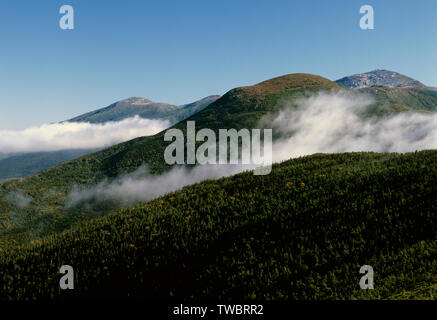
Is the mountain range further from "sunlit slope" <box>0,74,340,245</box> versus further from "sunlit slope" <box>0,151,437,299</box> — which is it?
"sunlit slope" <box>0,74,340,245</box>

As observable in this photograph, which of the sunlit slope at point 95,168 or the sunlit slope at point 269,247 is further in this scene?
the sunlit slope at point 95,168

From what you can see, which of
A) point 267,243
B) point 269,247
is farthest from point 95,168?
point 269,247

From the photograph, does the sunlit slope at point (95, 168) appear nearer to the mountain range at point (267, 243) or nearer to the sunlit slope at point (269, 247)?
the mountain range at point (267, 243)

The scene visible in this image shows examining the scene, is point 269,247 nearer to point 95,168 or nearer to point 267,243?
point 267,243

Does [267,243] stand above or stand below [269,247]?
above

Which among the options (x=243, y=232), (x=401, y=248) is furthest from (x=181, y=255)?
(x=401, y=248)

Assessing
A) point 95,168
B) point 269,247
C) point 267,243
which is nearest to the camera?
point 269,247

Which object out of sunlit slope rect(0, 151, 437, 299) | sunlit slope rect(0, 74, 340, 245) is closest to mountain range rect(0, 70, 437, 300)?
sunlit slope rect(0, 151, 437, 299)

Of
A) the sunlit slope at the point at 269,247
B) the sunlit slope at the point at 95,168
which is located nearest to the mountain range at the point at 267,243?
the sunlit slope at the point at 269,247
